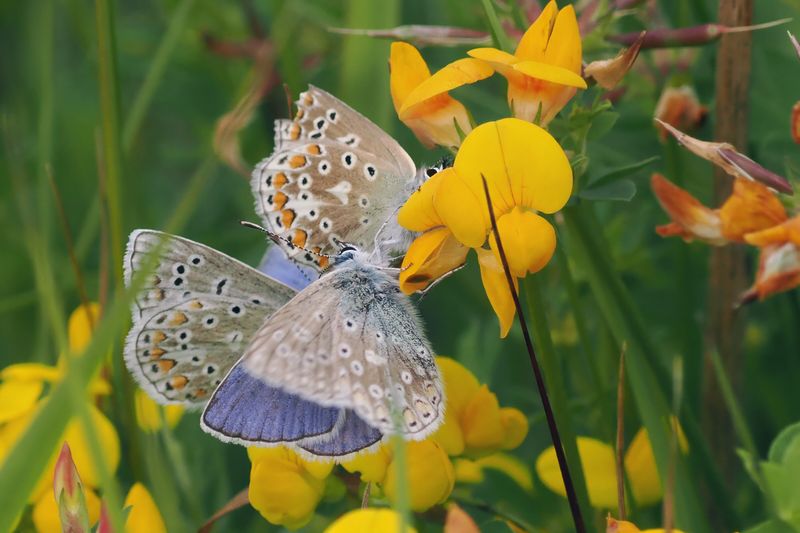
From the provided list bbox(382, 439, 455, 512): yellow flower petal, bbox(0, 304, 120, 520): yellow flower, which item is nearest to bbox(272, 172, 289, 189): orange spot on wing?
bbox(0, 304, 120, 520): yellow flower

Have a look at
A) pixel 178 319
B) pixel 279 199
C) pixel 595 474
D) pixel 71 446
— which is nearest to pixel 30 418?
pixel 71 446

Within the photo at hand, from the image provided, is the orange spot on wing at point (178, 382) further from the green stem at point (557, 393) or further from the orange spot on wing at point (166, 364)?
the green stem at point (557, 393)

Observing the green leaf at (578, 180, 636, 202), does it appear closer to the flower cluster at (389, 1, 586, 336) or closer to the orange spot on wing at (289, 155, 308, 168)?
the flower cluster at (389, 1, 586, 336)

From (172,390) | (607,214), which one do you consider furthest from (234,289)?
(607,214)

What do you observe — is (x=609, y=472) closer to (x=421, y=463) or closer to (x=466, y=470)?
(x=466, y=470)

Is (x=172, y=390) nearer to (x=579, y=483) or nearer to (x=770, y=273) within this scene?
(x=579, y=483)
